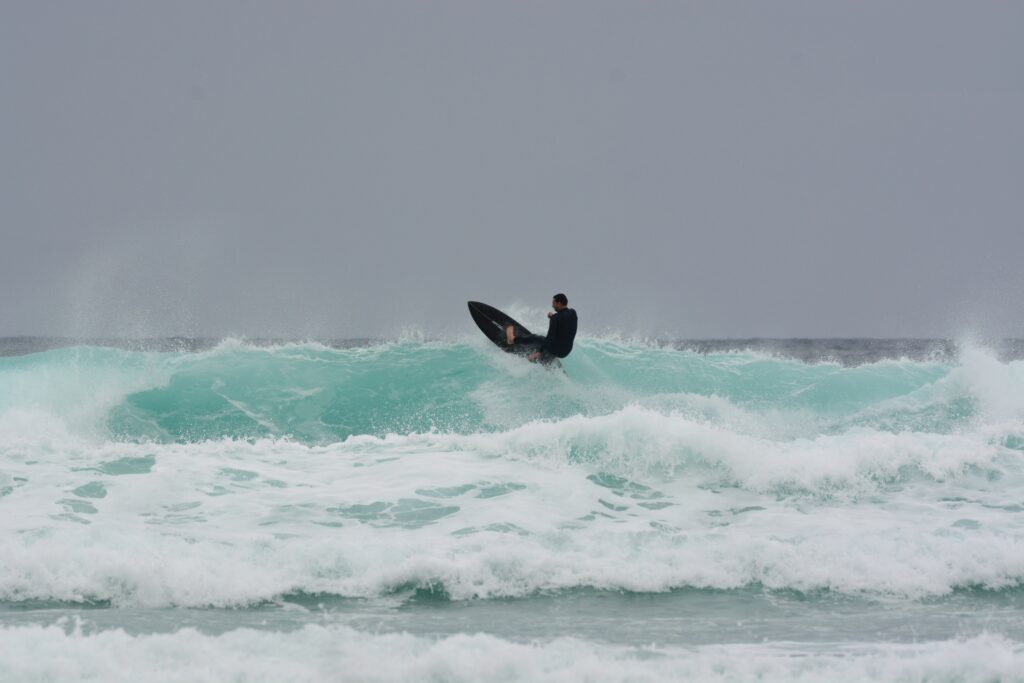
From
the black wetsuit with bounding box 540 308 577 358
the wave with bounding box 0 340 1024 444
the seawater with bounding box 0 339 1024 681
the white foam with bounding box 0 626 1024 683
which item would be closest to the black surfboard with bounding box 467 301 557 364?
the wave with bounding box 0 340 1024 444

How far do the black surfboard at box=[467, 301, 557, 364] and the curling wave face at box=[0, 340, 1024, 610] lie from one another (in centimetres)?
62

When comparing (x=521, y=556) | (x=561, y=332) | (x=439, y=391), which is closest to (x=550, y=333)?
(x=561, y=332)

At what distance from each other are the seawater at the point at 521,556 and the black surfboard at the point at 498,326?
5166mm

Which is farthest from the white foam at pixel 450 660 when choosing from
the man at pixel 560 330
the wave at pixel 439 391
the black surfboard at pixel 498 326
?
the black surfboard at pixel 498 326

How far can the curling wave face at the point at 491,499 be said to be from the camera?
6672 mm

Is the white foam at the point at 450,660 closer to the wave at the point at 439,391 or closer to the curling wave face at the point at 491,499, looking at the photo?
the curling wave face at the point at 491,499

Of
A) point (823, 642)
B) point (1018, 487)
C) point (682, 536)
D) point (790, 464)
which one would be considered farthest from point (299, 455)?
point (1018, 487)

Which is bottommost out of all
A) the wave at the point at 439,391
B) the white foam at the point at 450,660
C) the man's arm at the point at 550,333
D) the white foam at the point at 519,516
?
the white foam at the point at 450,660

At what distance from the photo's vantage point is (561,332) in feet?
45.8

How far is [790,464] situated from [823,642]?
12.1ft

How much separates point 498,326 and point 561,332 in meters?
1.80

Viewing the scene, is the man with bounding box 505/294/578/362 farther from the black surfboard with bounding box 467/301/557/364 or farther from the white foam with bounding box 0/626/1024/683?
the white foam with bounding box 0/626/1024/683

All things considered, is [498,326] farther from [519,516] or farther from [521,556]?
[521,556]

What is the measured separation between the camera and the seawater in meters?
5.12
